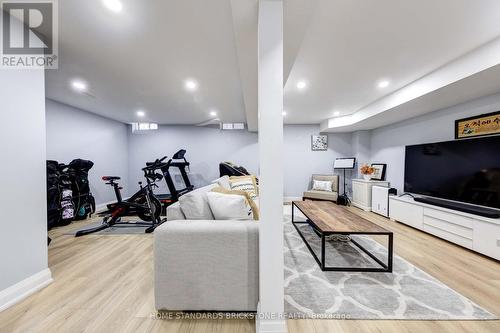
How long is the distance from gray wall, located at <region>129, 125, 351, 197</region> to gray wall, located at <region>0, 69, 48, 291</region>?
411 centimetres

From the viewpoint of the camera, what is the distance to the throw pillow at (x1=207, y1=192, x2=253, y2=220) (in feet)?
5.54

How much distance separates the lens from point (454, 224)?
8.69 feet

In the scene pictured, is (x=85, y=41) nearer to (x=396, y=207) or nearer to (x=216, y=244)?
(x=216, y=244)

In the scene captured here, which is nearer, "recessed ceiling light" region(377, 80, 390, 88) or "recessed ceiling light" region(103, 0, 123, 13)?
"recessed ceiling light" region(103, 0, 123, 13)

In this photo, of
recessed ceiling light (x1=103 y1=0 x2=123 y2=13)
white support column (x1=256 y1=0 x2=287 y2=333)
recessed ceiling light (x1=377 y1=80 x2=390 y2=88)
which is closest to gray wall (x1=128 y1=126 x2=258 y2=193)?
recessed ceiling light (x1=377 y1=80 x2=390 y2=88)

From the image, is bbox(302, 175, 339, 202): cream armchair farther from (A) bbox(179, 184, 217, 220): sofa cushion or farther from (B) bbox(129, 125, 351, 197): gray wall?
(A) bbox(179, 184, 217, 220): sofa cushion

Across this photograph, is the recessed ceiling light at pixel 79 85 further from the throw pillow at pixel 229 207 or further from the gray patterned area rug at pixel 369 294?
the gray patterned area rug at pixel 369 294

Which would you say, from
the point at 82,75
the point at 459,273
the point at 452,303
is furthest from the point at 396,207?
the point at 82,75

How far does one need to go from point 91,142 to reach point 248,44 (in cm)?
474

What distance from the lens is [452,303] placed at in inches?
62.1

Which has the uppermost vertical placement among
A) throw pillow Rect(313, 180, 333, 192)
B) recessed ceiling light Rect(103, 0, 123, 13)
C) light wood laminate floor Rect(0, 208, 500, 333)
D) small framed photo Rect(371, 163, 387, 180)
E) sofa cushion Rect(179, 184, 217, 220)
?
recessed ceiling light Rect(103, 0, 123, 13)

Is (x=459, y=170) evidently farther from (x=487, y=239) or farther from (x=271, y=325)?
(x=271, y=325)

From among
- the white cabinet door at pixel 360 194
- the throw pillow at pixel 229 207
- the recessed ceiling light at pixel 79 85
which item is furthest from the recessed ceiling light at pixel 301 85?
the recessed ceiling light at pixel 79 85

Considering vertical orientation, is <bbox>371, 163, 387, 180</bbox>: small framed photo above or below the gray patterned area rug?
above
